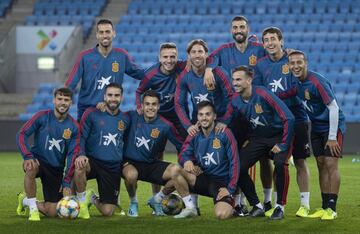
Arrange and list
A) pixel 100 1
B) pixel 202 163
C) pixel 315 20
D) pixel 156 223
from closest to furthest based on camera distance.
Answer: pixel 156 223 → pixel 202 163 → pixel 315 20 → pixel 100 1

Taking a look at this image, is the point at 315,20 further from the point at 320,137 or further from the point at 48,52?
the point at 320,137

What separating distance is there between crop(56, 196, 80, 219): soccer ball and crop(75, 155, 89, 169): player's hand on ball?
1.16 ft

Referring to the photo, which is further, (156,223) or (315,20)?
(315,20)

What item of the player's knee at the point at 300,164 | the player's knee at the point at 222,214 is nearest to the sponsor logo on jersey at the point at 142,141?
the player's knee at the point at 222,214

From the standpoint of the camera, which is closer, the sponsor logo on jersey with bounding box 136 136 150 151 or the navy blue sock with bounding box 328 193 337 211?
the navy blue sock with bounding box 328 193 337 211

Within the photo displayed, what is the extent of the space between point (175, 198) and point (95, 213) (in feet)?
2.95

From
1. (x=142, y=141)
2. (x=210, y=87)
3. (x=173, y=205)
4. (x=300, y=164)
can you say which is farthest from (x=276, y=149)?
(x=142, y=141)

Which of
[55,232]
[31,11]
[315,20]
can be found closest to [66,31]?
[31,11]

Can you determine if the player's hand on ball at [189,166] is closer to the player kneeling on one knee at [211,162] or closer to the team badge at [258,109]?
the player kneeling on one knee at [211,162]

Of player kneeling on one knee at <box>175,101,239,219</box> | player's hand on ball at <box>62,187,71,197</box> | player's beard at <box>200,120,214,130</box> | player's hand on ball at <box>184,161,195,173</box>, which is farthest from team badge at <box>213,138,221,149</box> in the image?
player's hand on ball at <box>62,187,71,197</box>

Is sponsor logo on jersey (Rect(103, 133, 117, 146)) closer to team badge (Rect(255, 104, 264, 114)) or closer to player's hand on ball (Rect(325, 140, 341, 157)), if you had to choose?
team badge (Rect(255, 104, 264, 114))

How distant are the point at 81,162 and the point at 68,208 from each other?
514mm

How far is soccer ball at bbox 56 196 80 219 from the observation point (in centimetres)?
830

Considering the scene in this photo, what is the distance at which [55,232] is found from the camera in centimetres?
755
